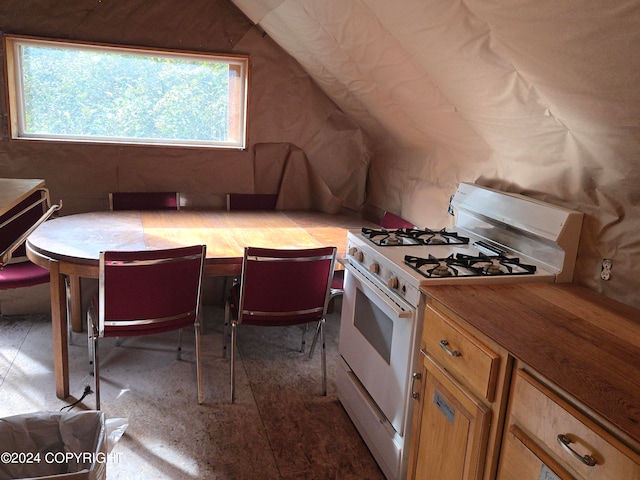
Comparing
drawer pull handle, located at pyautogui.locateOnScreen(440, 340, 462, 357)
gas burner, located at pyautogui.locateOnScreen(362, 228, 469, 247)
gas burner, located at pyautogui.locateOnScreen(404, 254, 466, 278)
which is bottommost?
drawer pull handle, located at pyautogui.locateOnScreen(440, 340, 462, 357)

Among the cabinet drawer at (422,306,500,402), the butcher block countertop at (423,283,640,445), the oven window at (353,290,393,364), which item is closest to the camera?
the butcher block countertop at (423,283,640,445)

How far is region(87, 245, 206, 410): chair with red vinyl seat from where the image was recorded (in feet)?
7.51

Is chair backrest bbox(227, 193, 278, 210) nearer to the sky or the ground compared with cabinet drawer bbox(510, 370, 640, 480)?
nearer to the sky

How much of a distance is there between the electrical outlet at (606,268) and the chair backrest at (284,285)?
3.71 ft

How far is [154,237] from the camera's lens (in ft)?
9.72

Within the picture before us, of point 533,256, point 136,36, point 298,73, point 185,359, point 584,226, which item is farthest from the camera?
point 298,73

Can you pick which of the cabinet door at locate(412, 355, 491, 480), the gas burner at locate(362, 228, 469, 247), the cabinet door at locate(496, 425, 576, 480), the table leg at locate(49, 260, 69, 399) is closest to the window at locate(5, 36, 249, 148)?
the table leg at locate(49, 260, 69, 399)

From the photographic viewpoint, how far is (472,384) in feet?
5.17

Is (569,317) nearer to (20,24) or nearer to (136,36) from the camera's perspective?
(136,36)

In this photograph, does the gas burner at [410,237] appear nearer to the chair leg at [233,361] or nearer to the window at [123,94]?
the chair leg at [233,361]

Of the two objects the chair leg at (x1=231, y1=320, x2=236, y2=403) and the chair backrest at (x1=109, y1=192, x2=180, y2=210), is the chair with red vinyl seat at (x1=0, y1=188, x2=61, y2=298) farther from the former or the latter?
the chair leg at (x1=231, y1=320, x2=236, y2=403)

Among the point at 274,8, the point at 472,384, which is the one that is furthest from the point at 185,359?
the point at 274,8

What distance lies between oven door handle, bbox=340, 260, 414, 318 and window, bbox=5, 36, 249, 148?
2.00 meters

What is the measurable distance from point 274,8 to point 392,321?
215 centimetres
